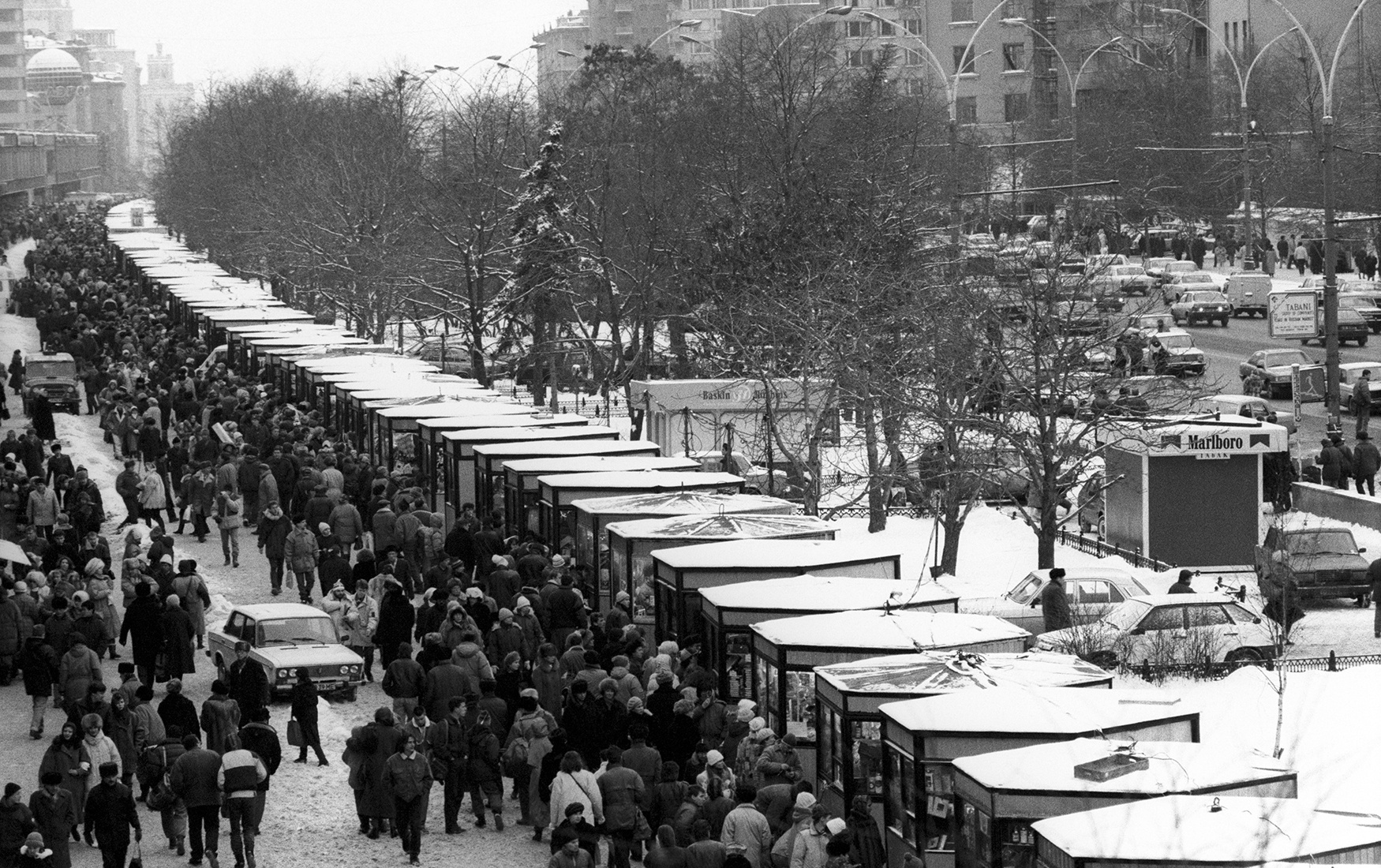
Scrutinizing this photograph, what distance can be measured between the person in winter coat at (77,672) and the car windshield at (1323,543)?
12858mm

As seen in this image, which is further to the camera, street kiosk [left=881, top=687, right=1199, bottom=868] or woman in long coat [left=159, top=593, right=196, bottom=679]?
woman in long coat [left=159, top=593, right=196, bottom=679]

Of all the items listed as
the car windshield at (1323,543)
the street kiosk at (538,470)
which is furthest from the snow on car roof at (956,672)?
the street kiosk at (538,470)

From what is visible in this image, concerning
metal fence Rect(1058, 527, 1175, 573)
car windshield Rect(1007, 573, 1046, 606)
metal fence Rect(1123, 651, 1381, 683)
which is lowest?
metal fence Rect(1058, 527, 1175, 573)

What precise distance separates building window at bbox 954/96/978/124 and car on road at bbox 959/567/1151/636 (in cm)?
8814

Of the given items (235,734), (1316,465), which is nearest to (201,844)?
(235,734)

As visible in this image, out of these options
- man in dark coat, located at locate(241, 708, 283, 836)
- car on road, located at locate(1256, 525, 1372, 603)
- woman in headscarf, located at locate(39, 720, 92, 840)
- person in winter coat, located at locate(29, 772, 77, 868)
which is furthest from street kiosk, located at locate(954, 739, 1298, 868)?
car on road, located at locate(1256, 525, 1372, 603)

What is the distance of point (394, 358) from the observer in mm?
41125

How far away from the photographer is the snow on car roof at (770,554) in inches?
759

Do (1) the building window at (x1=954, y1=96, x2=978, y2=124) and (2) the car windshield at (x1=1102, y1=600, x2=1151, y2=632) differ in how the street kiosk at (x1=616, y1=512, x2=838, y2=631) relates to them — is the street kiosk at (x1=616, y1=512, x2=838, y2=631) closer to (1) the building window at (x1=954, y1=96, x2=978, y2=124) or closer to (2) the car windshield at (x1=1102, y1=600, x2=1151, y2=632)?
(2) the car windshield at (x1=1102, y1=600, x2=1151, y2=632)

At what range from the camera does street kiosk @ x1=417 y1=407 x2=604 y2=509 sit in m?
30.1

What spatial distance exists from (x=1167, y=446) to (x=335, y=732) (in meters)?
12.7

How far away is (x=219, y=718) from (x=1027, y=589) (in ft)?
33.7

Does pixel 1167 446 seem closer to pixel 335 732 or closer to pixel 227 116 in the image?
pixel 335 732

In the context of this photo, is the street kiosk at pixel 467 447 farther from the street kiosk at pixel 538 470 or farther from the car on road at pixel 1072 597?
the car on road at pixel 1072 597
